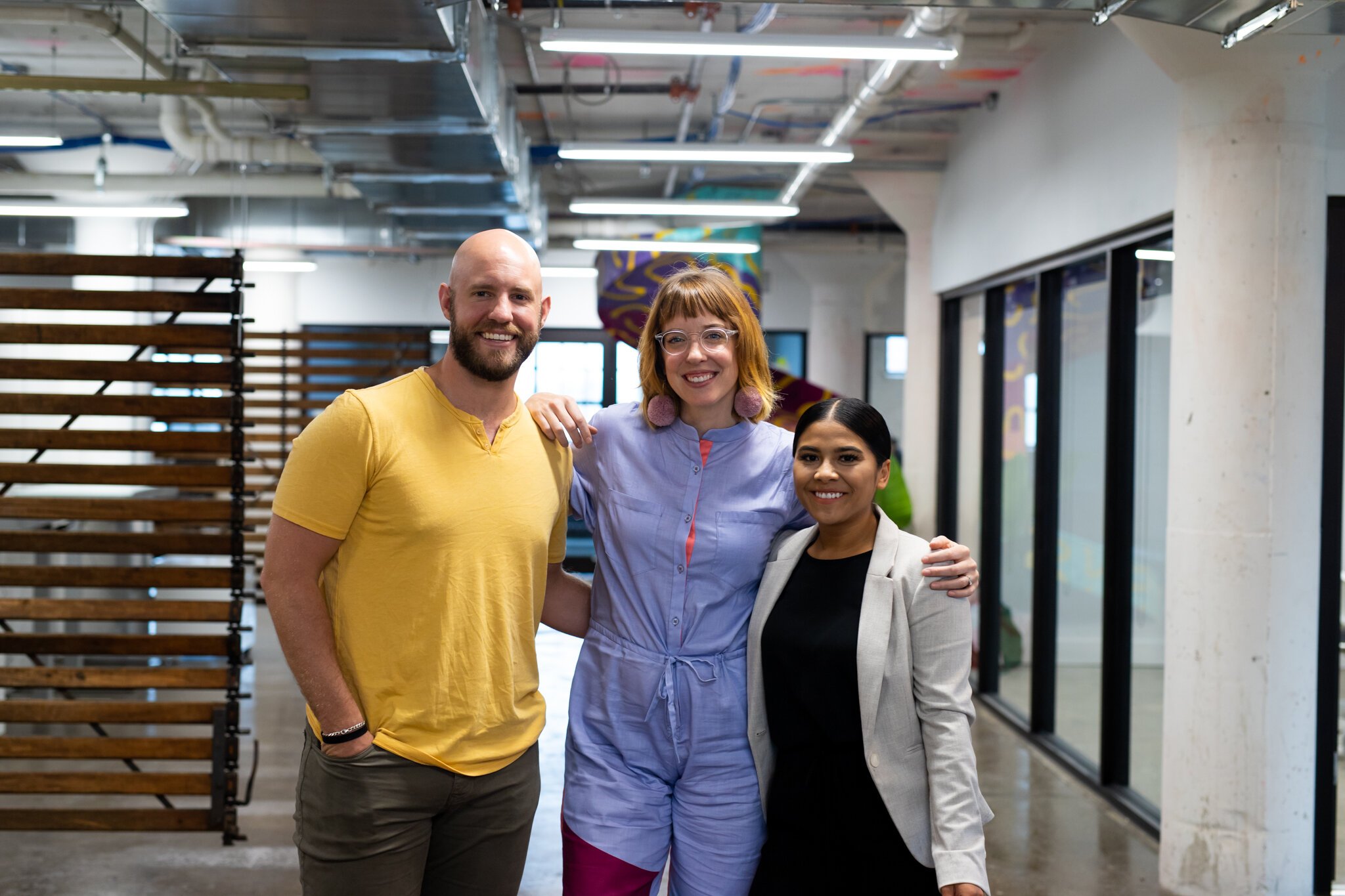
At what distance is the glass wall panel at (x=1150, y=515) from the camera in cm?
475

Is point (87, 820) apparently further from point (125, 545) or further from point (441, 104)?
point (441, 104)

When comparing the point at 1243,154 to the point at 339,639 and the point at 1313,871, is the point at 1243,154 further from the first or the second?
the point at 339,639

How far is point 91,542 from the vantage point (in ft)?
13.6

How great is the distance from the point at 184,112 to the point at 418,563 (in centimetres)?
711

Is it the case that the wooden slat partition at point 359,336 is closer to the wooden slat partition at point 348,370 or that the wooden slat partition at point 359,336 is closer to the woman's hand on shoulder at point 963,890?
the wooden slat partition at point 348,370

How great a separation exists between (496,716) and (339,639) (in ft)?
1.00

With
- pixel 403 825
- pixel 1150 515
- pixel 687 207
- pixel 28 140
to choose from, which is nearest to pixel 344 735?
pixel 403 825

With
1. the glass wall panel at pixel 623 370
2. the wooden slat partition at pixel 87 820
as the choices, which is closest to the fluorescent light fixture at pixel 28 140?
the wooden slat partition at pixel 87 820

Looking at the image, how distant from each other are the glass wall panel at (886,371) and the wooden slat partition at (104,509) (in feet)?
33.7

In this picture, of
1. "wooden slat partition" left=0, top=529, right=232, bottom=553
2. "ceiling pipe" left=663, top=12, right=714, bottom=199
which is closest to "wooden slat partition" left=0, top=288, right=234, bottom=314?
"wooden slat partition" left=0, top=529, right=232, bottom=553

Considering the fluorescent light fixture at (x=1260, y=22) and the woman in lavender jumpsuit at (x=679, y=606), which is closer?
the woman in lavender jumpsuit at (x=679, y=606)

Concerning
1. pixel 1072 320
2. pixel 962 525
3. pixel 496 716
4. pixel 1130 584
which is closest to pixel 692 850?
pixel 496 716

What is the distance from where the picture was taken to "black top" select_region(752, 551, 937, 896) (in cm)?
205

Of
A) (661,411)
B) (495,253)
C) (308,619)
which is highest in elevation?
(495,253)
